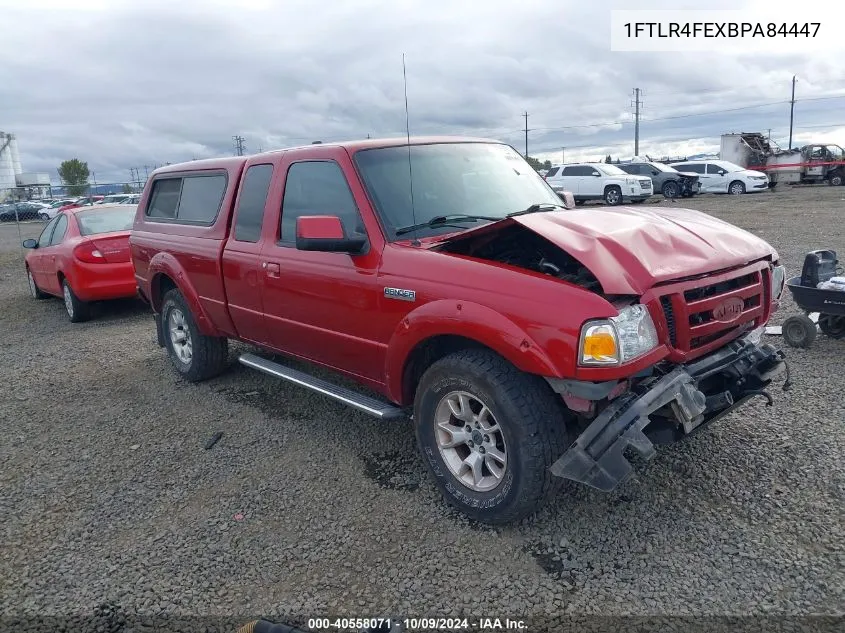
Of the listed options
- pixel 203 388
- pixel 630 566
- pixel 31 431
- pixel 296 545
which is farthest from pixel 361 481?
pixel 31 431

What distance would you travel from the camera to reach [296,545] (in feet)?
10.9

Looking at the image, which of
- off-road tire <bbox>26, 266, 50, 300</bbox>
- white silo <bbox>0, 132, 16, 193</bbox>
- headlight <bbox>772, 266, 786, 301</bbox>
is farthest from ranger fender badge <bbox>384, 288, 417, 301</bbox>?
white silo <bbox>0, 132, 16, 193</bbox>

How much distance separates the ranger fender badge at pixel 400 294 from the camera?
350 centimetres

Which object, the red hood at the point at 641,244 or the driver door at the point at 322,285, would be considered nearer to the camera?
the red hood at the point at 641,244

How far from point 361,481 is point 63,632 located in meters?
1.67

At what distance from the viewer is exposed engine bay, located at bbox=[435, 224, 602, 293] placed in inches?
139

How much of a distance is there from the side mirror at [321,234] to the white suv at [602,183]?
21014mm

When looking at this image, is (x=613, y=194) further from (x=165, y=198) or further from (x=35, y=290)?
(x=165, y=198)

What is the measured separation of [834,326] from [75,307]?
8818 millimetres

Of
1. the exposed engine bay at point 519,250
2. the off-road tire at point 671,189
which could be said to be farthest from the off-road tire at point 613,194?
the exposed engine bay at point 519,250

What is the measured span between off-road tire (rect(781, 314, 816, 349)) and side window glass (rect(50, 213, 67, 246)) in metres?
8.93

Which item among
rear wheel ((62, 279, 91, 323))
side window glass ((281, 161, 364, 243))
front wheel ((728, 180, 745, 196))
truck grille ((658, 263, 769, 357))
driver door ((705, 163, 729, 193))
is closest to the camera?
truck grille ((658, 263, 769, 357))

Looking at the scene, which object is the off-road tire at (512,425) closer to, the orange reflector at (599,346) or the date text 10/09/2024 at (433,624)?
the orange reflector at (599,346)

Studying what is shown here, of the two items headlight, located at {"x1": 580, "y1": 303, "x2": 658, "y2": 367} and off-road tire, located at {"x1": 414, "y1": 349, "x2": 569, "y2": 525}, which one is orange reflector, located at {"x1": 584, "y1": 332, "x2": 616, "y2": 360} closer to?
headlight, located at {"x1": 580, "y1": 303, "x2": 658, "y2": 367}
